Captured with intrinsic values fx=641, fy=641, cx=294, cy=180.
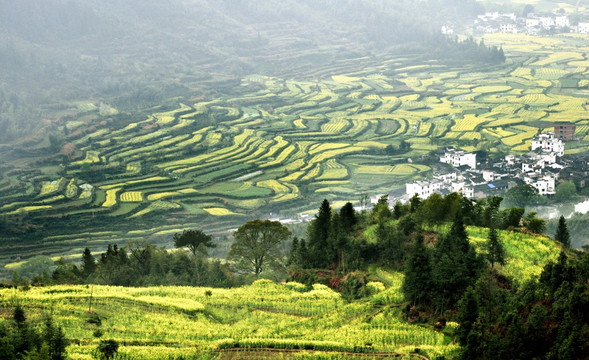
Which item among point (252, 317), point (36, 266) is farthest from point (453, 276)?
point (36, 266)

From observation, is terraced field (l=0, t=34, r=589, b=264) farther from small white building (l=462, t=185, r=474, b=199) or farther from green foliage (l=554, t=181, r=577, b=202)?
green foliage (l=554, t=181, r=577, b=202)

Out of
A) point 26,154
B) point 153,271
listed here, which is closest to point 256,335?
point 153,271

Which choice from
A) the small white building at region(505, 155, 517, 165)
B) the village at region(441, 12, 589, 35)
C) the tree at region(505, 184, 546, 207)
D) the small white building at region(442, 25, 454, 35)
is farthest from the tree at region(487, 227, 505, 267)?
the small white building at region(442, 25, 454, 35)

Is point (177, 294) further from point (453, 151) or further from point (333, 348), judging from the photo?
point (453, 151)

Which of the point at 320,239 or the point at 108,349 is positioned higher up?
the point at 320,239

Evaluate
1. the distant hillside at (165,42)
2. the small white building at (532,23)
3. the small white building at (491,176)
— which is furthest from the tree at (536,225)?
the small white building at (532,23)

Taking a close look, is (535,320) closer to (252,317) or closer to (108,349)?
(252,317)

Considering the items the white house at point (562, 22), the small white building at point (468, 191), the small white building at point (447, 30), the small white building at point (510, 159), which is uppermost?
the small white building at point (447, 30)

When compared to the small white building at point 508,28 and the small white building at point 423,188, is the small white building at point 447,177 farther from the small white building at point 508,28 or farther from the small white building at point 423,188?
the small white building at point 508,28
